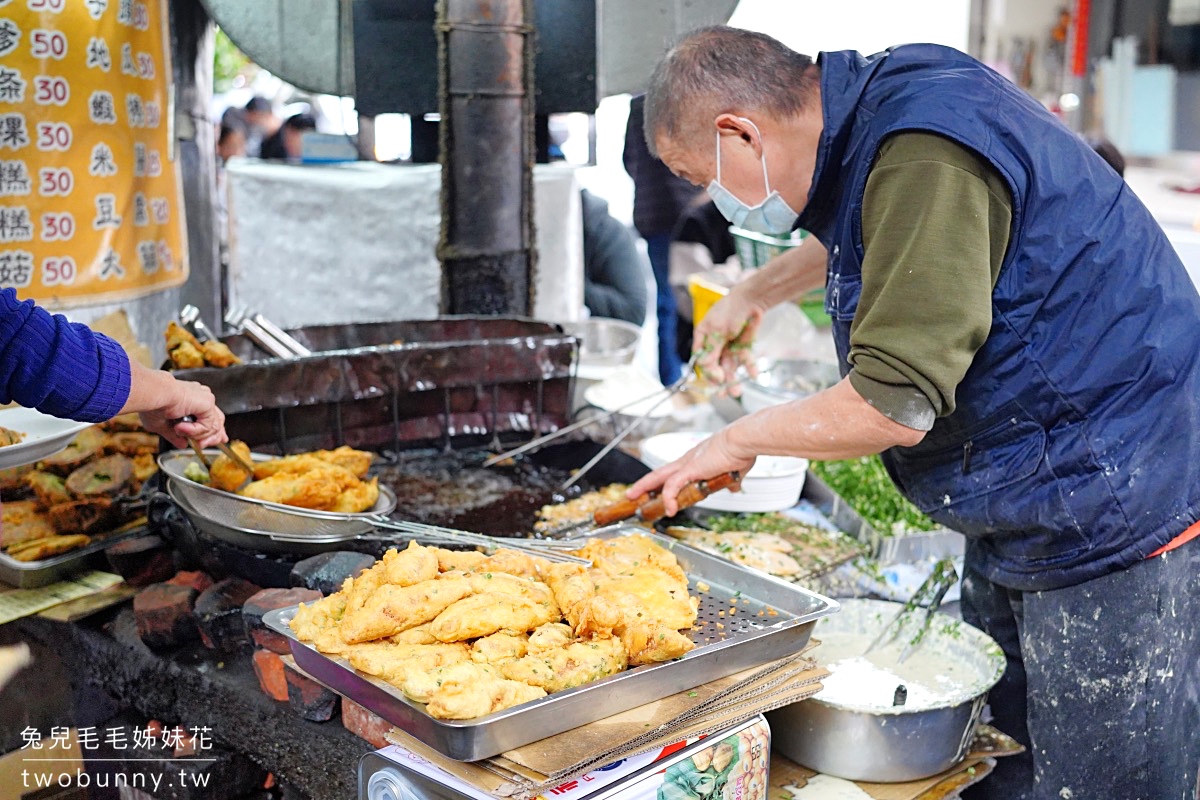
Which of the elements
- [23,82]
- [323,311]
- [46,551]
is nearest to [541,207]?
[323,311]

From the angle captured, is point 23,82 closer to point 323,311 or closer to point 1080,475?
point 323,311

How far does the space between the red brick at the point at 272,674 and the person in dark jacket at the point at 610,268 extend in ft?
19.5

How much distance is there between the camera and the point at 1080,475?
8.13ft

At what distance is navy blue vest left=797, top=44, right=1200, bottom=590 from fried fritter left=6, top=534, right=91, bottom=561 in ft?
8.14

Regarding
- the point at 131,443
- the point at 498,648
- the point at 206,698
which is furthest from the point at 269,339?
the point at 498,648

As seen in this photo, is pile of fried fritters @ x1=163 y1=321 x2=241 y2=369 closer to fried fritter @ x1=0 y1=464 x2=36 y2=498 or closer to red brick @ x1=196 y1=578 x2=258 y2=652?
fried fritter @ x1=0 y1=464 x2=36 y2=498

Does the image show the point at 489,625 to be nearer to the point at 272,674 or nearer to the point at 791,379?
the point at 272,674

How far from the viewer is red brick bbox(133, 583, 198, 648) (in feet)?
9.31

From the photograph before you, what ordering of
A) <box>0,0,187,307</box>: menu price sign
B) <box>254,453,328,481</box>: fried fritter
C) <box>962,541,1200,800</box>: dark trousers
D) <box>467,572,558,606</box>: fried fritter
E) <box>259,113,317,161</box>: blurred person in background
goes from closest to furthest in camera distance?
1. <box>467,572,558,606</box>: fried fritter
2. <box>962,541,1200,800</box>: dark trousers
3. <box>254,453,328,481</box>: fried fritter
4. <box>0,0,187,307</box>: menu price sign
5. <box>259,113,317,161</box>: blurred person in background

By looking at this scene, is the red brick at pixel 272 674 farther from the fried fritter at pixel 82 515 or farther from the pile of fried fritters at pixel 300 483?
the fried fritter at pixel 82 515

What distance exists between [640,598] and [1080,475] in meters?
1.12

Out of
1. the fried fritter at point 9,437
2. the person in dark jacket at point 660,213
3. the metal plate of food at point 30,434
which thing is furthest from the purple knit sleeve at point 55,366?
the person in dark jacket at point 660,213

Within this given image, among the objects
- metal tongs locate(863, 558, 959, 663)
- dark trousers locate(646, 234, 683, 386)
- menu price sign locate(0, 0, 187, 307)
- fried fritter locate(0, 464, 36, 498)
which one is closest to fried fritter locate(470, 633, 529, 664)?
metal tongs locate(863, 558, 959, 663)

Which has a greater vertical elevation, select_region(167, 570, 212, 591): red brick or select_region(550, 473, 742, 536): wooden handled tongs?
select_region(550, 473, 742, 536): wooden handled tongs
